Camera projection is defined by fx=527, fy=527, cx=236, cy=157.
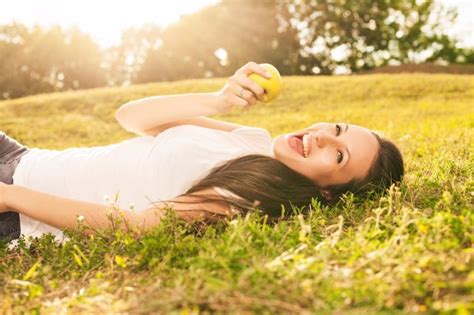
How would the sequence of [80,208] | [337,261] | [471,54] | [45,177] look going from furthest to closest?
[471,54]
[45,177]
[80,208]
[337,261]

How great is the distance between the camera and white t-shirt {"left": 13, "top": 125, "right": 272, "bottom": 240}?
3967 mm

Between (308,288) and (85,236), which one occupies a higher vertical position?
(308,288)

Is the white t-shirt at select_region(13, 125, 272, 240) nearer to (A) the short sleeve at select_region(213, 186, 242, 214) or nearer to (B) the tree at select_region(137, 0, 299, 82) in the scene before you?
(A) the short sleeve at select_region(213, 186, 242, 214)

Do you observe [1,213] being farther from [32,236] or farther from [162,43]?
[162,43]

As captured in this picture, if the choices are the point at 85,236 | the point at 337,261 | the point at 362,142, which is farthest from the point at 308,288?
the point at 362,142

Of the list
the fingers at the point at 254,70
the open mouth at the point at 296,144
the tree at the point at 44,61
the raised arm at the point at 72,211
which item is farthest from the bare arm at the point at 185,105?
the tree at the point at 44,61

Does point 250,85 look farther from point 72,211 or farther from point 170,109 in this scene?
point 72,211

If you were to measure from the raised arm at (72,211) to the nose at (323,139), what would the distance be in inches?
39.3

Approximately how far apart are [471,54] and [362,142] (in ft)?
156

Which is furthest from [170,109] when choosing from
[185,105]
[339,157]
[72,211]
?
[339,157]

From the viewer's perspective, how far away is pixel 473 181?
4133 millimetres

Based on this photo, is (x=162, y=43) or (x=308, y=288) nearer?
(x=308, y=288)

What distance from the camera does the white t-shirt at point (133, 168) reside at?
3967 millimetres

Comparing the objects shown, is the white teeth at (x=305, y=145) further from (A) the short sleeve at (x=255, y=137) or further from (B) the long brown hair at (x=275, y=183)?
(A) the short sleeve at (x=255, y=137)
